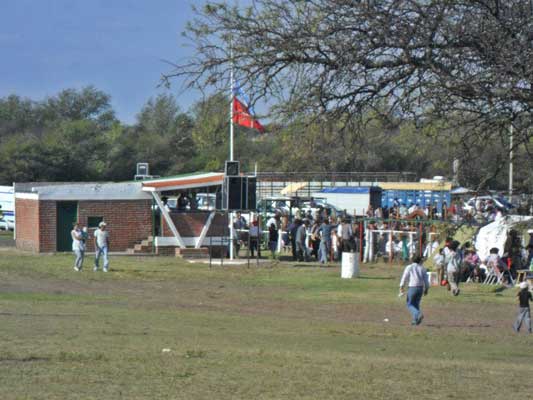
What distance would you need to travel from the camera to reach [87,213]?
4119 centimetres

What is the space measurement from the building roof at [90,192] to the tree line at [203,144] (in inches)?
158

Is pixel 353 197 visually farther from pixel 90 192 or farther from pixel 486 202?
pixel 486 202

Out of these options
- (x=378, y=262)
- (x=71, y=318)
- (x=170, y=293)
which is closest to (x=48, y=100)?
(x=378, y=262)

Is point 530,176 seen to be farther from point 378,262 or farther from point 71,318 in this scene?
point 378,262

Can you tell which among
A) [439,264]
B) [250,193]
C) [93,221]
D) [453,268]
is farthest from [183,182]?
[453,268]

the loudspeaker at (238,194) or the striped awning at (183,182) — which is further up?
the striped awning at (183,182)

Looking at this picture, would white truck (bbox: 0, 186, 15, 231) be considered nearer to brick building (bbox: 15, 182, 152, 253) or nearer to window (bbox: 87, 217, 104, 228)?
brick building (bbox: 15, 182, 152, 253)

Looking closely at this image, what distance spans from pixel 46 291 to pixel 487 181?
58.2 feet

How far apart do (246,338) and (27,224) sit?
2858cm

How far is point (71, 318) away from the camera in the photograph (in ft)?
60.1

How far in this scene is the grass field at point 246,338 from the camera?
9984 millimetres

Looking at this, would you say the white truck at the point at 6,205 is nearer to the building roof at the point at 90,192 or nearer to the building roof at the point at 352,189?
the building roof at the point at 90,192

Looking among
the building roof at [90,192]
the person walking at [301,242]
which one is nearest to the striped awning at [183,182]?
the building roof at [90,192]

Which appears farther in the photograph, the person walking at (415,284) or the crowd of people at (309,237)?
the crowd of people at (309,237)
